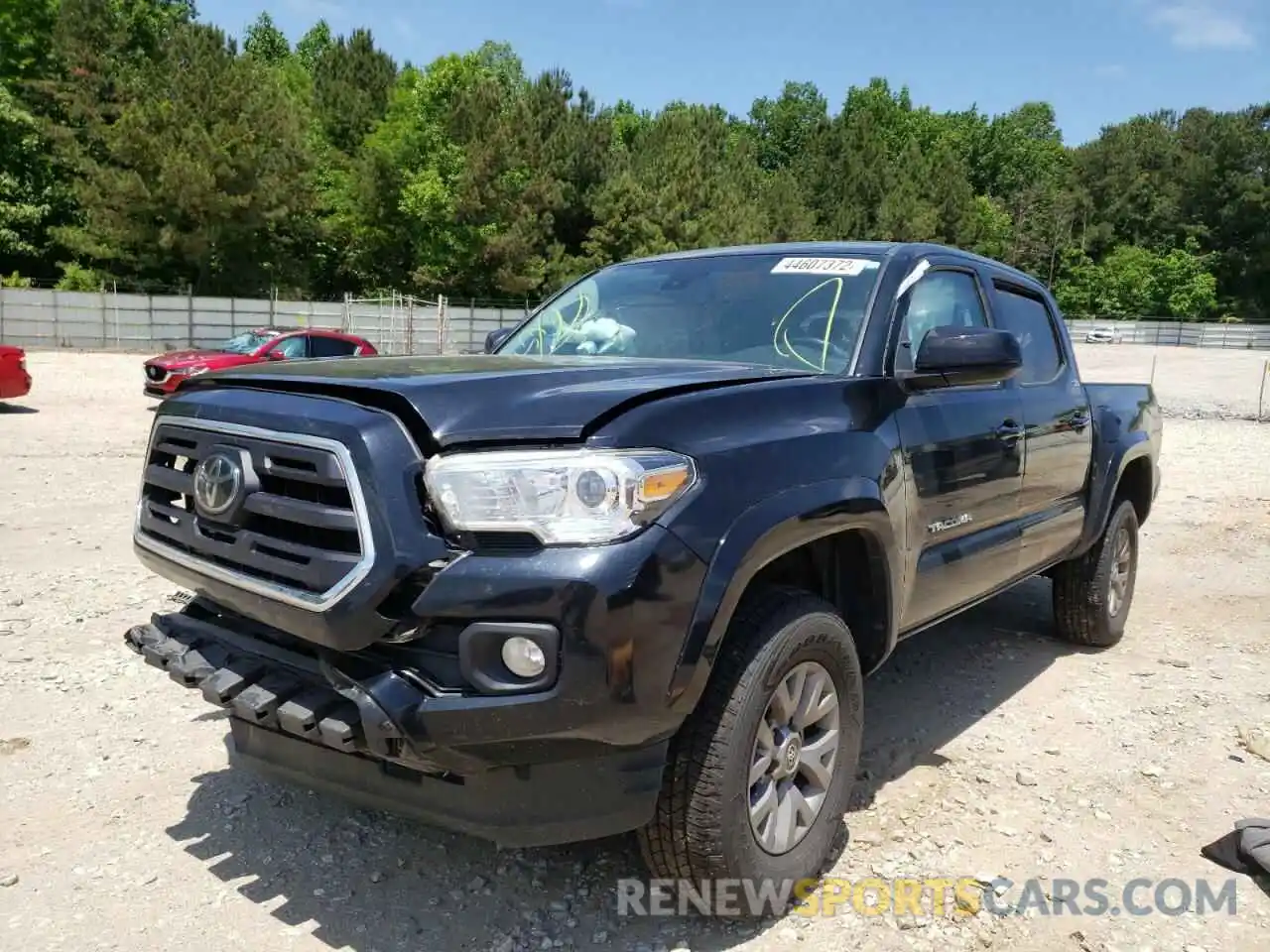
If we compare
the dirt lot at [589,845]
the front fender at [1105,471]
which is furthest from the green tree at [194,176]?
the front fender at [1105,471]

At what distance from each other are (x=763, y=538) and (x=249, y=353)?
54.6 ft

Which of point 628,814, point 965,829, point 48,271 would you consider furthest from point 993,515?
point 48,271

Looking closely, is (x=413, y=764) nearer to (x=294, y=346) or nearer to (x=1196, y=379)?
(x=294, y=346)

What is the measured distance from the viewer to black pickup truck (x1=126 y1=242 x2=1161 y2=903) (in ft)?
7.39

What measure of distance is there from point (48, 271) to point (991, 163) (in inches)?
3621

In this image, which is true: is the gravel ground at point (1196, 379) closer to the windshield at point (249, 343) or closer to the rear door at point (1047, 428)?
the rear door at point (1047, 428)

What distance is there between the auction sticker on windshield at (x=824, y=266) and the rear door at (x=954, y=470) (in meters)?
0.21

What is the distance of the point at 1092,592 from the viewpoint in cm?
531

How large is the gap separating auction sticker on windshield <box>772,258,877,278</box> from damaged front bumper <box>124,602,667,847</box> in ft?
6.88

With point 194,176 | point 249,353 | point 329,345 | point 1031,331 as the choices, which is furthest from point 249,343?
point 194,176

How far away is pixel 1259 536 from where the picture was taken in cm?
859

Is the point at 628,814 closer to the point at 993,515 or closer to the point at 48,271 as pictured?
the point at 993,515

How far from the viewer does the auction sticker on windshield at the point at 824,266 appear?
3750mm

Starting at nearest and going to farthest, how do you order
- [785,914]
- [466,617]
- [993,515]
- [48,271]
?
[466,617]
[785,914]
[993,515]
[48,271]
